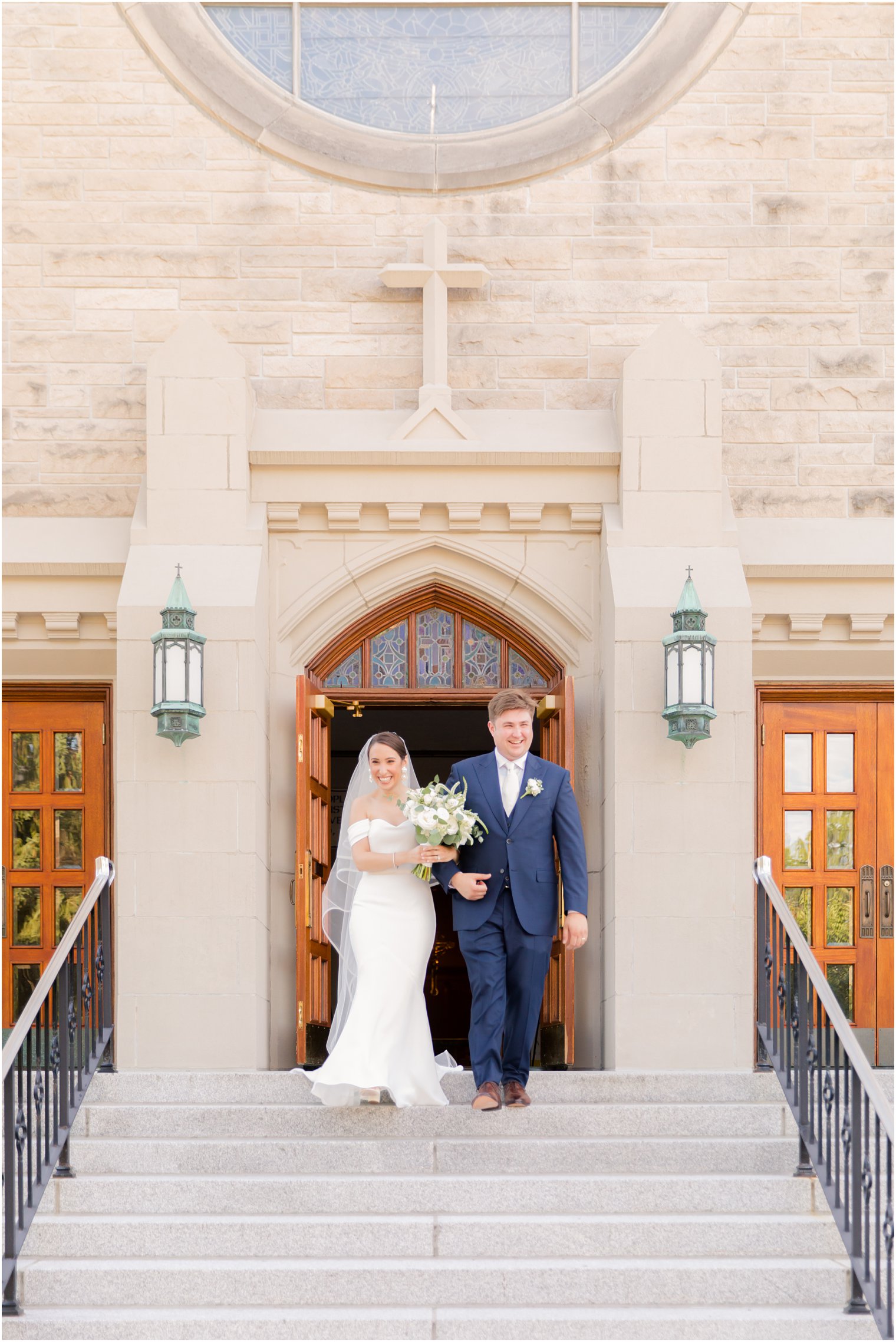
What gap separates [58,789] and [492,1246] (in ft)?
A: 13.7

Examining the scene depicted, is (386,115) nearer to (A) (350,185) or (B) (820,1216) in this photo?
(A) (350,185)

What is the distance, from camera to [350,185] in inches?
358

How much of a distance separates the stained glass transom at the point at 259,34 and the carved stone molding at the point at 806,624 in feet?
13.6

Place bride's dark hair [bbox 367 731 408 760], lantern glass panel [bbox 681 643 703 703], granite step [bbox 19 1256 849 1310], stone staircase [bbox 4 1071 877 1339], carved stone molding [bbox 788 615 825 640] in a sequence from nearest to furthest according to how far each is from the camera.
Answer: stone staircase [bbox 4 1071 877 1339]
granite step [bbox 19 1256 849 1310]
bride's dark hair [bbox 367 731 408 760]
lantern glass panel [bbox 681 643 703 703]
carved stone molding [bbox 788 615 825 640]

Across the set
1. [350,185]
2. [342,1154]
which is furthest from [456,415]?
[342,1154]

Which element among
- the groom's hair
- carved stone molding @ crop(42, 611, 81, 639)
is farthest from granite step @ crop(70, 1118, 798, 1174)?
carved stone molding @ crop(42, 611, 81, 639)

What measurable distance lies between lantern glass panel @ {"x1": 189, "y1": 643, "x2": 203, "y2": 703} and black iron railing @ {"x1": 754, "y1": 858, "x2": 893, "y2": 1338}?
8.80 ft

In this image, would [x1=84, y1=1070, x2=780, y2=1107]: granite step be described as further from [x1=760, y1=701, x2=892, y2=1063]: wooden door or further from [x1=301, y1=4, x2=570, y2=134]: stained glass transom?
[x1=301, y1=4, x2=570, y2=134]: stained glass transom

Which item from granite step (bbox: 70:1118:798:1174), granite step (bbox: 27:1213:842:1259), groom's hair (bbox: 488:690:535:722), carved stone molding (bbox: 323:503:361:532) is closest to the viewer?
granite step (bbox: 27:1213:842:1259)

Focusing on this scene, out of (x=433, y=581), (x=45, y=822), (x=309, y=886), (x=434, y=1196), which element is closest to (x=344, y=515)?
(x=433, y=581)

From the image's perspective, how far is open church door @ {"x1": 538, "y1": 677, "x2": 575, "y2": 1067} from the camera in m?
8.20

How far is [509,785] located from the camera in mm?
6984

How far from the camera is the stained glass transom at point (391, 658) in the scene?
Answer: 8.77 metres

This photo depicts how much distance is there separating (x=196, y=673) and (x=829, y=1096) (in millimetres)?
3443
